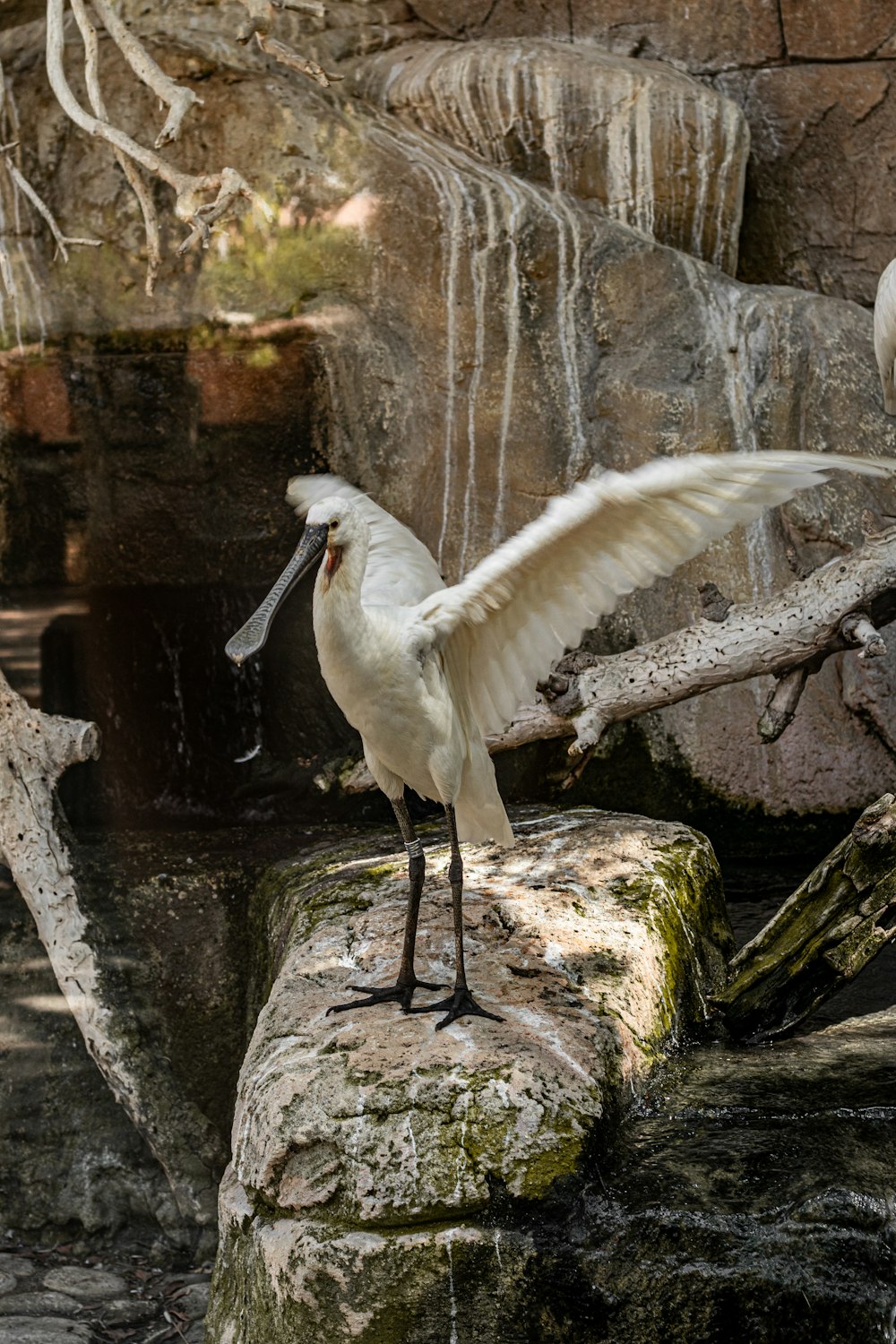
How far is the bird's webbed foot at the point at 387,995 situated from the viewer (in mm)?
3607

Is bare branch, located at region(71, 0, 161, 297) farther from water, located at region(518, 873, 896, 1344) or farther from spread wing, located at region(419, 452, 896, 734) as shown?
water, located at region(518, 873, 896, 1344)

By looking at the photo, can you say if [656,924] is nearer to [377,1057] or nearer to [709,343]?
[377,1057]

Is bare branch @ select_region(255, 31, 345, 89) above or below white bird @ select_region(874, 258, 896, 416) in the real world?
above

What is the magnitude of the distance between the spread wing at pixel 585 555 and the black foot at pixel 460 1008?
A: 2.46 ft

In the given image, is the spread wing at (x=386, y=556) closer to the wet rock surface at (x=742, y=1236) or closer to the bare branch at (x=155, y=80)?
the wet rock surface at (x=742, y=1236)

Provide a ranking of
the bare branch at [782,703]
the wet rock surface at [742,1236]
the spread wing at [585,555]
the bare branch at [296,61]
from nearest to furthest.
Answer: the wet rock surface at [742,1236]
the spread wing at [585,555]
the bare branch at [782,703]
the bare branch at [296,61]

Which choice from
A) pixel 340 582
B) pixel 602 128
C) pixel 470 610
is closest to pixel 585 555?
pixel 470 610

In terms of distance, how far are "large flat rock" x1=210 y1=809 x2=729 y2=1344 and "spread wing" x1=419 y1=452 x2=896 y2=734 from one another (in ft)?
2.16

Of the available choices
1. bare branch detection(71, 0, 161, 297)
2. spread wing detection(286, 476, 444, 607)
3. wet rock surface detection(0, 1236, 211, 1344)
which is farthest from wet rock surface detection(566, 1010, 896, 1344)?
bare branch detection(71, 0, 161, 297)

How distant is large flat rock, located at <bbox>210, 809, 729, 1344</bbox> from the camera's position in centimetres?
291

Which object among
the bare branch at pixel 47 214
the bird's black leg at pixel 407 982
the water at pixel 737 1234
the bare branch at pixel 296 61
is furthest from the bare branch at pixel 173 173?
the water at pixel 737 1234

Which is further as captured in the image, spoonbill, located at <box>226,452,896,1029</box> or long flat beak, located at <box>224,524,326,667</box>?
long flat beak, located at <box>224,524,326,667</box>

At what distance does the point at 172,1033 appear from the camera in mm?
5156

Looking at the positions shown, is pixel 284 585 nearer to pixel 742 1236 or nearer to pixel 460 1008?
pixel 460 1008
